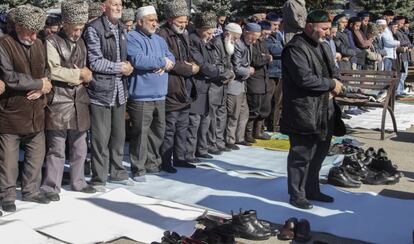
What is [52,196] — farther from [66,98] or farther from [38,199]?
[66,98]

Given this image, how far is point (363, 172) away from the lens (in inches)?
276

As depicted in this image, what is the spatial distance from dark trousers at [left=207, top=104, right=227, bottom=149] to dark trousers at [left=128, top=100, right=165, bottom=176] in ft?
3.66

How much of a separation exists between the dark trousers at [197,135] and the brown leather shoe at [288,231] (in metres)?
2.76

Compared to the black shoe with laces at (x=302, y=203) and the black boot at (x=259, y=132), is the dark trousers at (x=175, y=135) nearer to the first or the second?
the black shoe with laces at (x=302, y=203)

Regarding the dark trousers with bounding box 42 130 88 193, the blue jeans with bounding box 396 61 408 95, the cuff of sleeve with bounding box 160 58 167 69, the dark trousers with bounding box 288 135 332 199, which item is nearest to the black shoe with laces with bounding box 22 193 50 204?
the dark trousers with bounding box 42 130 88 193

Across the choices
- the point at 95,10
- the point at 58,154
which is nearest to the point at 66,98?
the point at 58,154

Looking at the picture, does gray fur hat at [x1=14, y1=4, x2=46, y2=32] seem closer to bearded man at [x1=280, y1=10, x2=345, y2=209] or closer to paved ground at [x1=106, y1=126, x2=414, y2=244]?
paved ground at [x1=106, y1=126, x2=414, y2=244]

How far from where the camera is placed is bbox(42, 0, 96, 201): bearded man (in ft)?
18.6

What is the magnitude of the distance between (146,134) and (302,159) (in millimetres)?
1946

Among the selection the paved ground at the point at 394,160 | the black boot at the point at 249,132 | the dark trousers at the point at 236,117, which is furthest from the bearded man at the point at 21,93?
the black boot at the point at 249,132

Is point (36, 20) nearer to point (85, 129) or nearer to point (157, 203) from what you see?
point (85, 129)

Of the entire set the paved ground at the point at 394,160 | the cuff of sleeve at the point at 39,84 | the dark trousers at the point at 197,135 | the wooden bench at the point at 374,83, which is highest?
the cuff of sleeve at the point at 39,84

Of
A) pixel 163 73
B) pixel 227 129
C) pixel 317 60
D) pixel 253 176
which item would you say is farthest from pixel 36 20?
pixel 227 129

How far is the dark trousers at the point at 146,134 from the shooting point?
6656 mm
